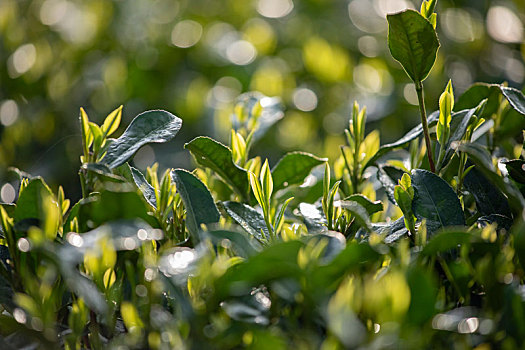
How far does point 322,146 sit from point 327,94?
1.29 feet

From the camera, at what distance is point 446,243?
73cm

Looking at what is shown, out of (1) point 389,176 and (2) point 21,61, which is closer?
(1) point 389,176

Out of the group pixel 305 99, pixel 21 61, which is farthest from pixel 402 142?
pixel 21 61

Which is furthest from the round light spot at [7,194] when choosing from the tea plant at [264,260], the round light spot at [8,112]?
the tea plant at [264,260]

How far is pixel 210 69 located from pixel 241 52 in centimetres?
17

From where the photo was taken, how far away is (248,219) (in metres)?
0.92

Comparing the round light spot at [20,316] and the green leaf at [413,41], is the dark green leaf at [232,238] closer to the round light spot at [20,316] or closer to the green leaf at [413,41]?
the round light spot at [20,316]

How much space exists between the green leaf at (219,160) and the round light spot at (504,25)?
2.06m

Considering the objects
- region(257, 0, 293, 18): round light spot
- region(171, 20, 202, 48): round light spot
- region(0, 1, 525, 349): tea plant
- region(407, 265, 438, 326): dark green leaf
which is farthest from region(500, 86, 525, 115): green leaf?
region(257, 0, 293, 18): round light spot

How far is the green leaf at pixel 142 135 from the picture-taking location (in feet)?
2.97

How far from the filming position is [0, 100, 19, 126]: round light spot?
224 centimetres

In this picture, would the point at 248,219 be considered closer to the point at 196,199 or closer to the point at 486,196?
the point at 196,199

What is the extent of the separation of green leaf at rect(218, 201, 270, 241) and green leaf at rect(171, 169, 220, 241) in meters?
0.04

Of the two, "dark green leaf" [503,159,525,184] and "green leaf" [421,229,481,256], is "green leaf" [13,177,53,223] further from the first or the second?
"dark green leaf" [503,159,525,184]
